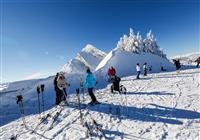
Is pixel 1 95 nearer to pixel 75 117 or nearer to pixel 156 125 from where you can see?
pixel 75 117

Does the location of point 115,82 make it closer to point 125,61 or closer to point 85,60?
point 125,61

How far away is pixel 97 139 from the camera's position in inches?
243

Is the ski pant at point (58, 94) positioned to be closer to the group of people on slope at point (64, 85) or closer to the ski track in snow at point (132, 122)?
the group of people on slope at point (64, 85)

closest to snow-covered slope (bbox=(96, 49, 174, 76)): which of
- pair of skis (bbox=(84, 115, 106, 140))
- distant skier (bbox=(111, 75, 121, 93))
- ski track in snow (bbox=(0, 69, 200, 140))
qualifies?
distant skier (bbox=(111, 75, 121, 93))

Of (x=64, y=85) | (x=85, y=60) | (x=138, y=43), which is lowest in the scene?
(x=64, y=85)

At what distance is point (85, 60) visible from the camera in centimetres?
4638

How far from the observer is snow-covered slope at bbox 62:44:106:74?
140ft

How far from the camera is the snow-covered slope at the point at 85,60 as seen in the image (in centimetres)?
4258

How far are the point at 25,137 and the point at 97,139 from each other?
10.4 feet

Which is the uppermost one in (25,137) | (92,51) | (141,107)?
(92,51)

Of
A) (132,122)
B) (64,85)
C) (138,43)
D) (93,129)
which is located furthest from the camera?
(138,43)

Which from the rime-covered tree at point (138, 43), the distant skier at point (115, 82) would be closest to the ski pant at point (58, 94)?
the distant skier at point (115, 82)

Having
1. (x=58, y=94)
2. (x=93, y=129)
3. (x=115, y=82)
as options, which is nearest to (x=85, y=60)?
(x=115, y=82)

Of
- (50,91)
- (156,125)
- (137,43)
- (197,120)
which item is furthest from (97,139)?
(137,43)
